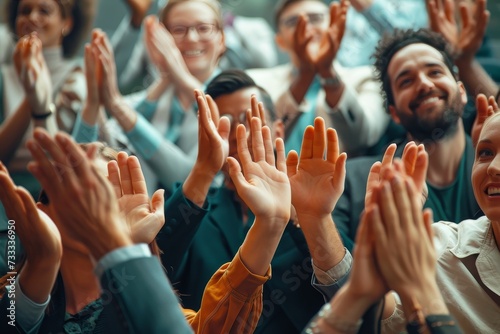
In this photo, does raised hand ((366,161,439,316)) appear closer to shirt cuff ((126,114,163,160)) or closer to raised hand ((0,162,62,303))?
raised hand ((0,162,62,303))

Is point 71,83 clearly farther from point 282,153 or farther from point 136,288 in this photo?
point 136,288

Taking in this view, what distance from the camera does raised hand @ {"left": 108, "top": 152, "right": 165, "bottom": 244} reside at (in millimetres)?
953

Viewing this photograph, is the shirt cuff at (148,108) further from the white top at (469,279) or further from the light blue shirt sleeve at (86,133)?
the white top at (469,279)

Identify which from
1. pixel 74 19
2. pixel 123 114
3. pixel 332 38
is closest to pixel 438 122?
pixel 332 38

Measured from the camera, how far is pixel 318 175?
107 cm

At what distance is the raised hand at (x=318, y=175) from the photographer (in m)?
1.04

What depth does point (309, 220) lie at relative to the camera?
1050 millimetres

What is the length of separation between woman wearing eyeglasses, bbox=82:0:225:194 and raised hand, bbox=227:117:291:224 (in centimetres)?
57

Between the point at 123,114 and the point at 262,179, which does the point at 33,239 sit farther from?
the point at 123,114

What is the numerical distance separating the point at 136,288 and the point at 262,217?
0.76 ft

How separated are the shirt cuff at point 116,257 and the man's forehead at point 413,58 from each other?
33.3 inches

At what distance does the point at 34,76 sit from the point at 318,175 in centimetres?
87

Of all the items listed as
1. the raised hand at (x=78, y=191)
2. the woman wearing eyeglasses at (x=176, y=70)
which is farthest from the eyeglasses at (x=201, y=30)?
the raised hand at (x=78, y=191)

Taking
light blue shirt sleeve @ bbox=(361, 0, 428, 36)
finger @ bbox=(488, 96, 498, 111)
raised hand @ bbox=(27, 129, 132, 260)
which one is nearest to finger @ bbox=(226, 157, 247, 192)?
raised hand @ bbox=(27, 129, 132, 260)
